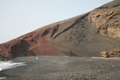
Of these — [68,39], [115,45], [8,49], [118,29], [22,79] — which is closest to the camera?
[22,79]

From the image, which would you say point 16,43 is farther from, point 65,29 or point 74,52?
point 74,52

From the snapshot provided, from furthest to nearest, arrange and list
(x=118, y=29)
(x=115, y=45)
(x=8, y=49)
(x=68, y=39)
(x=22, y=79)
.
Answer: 1. (x=8, y=49)
2. (x=68, y=39)
3. (x=118, y=29)
4. (x=115, y=45)
5. (x=22, y=79)

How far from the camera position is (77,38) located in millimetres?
23844

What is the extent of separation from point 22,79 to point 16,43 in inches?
831

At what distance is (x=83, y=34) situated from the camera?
80.3ft

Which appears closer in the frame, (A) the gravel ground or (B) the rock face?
(A) the gravel ground

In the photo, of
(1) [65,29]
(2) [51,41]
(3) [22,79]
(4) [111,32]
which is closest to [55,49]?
(2) [51,41]

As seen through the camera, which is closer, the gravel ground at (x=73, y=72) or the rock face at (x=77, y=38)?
the gravel ground at (x=73, y=72)

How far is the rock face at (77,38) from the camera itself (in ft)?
69.9

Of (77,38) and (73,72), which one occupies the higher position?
(77,38)

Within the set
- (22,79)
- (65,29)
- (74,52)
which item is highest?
(65,29)

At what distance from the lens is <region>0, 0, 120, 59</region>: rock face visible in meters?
21.3

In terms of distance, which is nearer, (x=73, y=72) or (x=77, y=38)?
(x=73, y=72)

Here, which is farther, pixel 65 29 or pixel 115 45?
pixel 65 29
